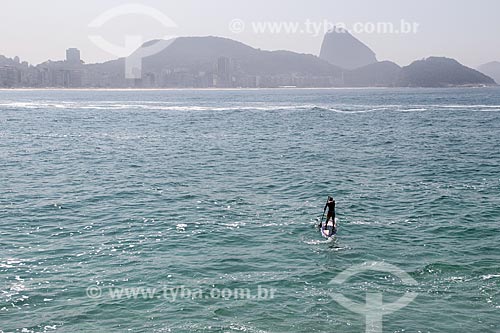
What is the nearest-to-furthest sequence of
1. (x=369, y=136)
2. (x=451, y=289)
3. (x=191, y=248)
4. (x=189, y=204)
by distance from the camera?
(x=451, y=289) < (x=191, y=248) < (x=189, y=204) < (x=369, y=136)

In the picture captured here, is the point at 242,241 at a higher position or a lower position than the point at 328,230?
lower

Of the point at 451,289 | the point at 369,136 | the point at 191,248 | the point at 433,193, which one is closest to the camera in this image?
the point at 451,289

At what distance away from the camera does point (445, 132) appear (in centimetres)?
10288

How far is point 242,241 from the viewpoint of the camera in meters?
33.3

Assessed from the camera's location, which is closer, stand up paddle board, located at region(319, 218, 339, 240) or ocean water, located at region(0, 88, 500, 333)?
ocean water, located at region(0, 88, 500, 333)

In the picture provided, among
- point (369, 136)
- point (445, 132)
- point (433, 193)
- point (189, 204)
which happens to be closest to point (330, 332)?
point (189, 204)

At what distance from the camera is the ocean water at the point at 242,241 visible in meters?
23.2

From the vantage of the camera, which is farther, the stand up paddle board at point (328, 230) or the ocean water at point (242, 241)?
the stand up paddle board at point (328, 230)

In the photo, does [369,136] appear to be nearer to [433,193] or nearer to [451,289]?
[433,193]

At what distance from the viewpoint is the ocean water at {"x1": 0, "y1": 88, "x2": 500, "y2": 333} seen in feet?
76.2

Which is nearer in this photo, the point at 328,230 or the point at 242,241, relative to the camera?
the point at 242,241

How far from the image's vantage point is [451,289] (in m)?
25.5

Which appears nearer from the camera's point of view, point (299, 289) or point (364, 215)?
point (299, 289)

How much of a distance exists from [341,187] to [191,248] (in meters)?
22.8
